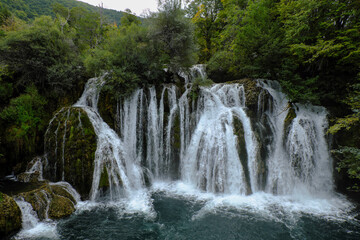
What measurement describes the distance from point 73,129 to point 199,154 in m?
6.59

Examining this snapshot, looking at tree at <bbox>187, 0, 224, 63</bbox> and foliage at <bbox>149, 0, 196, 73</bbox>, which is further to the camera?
tree at <bbox>187, 0, 224, 63</bbox>

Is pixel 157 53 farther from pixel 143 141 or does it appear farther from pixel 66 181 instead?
pixel 66 181

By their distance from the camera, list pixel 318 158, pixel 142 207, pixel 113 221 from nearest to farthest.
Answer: pixel 113 221, pixel 142 207, pixel 318 158

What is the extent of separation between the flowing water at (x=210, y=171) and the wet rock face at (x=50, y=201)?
0.96 ft

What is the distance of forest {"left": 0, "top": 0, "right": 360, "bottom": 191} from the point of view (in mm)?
8367

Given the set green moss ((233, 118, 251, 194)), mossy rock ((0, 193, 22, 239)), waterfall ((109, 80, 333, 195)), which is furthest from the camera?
waterfall ((109, 80, 333, 195))

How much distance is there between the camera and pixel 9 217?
5008 mm

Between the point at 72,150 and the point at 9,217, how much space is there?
302 cm

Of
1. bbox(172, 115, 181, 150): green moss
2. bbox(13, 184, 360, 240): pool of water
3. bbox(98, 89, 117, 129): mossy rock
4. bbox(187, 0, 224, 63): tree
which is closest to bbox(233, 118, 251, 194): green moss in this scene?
bbox(13, 184, 360, 240): pool of water

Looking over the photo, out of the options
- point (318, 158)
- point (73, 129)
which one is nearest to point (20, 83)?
point (73, 129)

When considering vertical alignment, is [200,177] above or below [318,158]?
below

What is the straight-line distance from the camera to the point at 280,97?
9.73 meters

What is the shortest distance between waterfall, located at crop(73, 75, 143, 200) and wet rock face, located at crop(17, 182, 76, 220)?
1.00 m

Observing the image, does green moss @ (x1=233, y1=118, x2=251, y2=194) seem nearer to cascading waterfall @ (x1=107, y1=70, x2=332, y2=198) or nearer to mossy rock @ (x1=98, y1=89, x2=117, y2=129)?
cascading waterfall @ (x1=107, y1=70, x2=332, y2=198)
